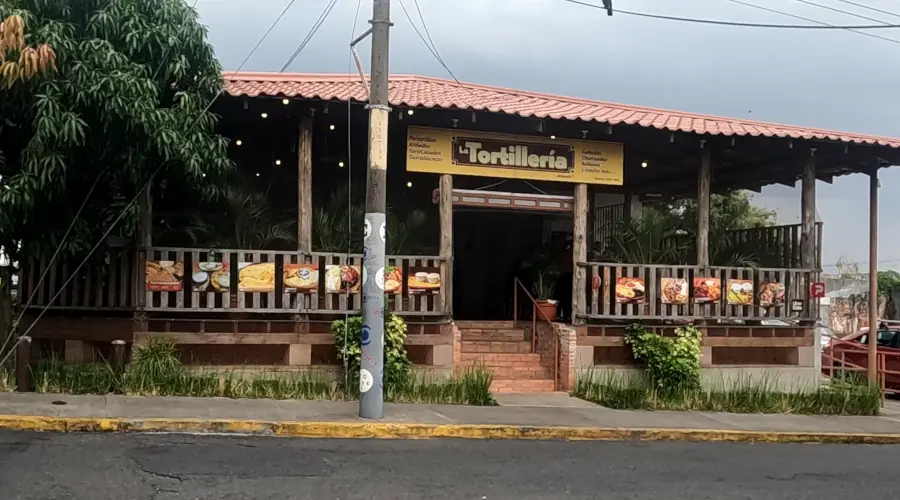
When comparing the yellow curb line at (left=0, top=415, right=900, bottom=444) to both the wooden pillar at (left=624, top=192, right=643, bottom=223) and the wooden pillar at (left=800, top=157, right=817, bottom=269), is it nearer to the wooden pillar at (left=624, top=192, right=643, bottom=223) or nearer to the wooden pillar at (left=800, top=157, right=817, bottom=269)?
the wooden pillar at (left=800, top=157, right=817, bottom=269)

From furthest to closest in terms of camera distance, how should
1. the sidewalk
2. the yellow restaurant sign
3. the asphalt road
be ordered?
the yellow restaurant sign → the sidewalk → the asphalt road

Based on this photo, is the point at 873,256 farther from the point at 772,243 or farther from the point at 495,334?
the point at 495,334

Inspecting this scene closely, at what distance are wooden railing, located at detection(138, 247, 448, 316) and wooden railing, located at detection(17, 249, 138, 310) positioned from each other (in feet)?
0.99

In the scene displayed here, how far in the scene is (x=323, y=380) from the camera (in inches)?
502

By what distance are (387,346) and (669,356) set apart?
174 inches

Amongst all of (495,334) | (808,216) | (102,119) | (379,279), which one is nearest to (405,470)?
(379,279)

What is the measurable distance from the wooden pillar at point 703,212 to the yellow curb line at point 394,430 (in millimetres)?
3783

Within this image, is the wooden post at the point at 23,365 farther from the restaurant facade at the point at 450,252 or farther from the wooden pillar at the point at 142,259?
the wooden pillar at the point at 142,259

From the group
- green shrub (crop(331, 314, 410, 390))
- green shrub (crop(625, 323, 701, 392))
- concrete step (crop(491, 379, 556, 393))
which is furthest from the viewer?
concrete step (crop(491, 379, 556, 393))

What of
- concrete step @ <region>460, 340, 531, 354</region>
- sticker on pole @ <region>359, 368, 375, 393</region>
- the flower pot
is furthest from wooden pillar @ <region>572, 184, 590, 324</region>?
sticker on pole @ <region>359, 368, 375, 393</region>

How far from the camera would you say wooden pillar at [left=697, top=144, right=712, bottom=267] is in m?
14.7

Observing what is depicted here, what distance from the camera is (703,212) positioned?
14781mm

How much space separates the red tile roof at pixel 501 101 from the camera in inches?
503

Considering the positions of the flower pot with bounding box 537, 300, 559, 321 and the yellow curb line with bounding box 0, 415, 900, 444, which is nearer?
the yellow curb line with bounding box 0, 415, 900, 444
